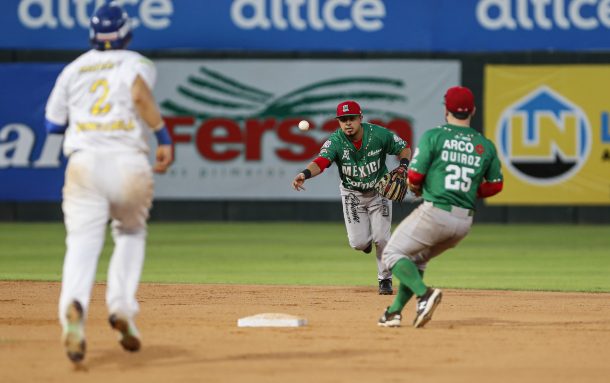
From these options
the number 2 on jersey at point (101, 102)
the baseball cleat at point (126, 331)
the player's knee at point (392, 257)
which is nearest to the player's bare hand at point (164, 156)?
the number 2 on jersey at point (101, 102)

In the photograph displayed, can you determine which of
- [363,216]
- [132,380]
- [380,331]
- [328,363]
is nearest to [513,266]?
[363,216]

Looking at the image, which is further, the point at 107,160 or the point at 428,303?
the point at 428,303

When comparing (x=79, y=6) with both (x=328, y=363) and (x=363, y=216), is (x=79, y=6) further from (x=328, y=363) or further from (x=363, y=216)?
(x=328, y=363)

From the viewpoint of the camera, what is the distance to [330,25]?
2156 cm

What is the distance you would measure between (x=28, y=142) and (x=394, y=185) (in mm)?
12110

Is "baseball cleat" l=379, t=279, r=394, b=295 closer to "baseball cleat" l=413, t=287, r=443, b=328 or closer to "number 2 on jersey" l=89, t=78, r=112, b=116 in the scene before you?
"baseball cleat" l=413, t=287, r=443, b=328

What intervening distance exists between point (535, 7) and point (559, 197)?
3.27 m

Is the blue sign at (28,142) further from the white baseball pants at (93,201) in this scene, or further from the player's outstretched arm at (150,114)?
the white baseball pants at (93,201)

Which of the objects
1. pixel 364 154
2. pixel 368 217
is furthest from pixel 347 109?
pixel 368 217

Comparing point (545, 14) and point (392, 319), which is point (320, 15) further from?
point (392, 319)

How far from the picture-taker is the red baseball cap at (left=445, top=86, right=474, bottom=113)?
27.6 feet

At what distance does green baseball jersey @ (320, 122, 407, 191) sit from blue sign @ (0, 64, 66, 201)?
11386 millimetres

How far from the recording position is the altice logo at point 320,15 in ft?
70.6

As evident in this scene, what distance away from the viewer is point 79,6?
21641 millimetres
